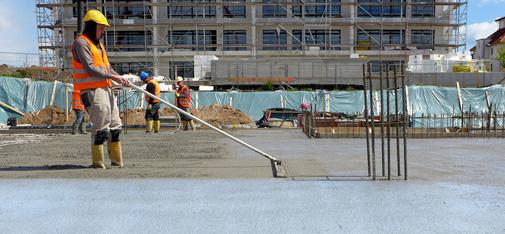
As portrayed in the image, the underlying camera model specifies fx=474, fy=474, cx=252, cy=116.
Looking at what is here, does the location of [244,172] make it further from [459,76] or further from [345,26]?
[345,26]

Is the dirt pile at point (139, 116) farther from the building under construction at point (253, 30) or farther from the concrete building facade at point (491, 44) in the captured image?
the concrete building facade at point (491, 44)

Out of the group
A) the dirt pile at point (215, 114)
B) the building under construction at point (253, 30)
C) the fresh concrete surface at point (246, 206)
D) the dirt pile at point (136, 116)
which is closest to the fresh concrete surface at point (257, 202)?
the fresh concrete surface at point (246, 206)

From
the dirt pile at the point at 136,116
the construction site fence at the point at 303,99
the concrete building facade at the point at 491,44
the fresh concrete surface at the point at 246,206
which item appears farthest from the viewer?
the concrete building facade at the point at 491,44

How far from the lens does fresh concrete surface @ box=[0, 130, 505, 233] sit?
3.66m

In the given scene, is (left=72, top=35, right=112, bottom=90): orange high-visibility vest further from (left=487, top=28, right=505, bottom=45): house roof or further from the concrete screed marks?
(left=487, top=28, right=505, bottom=45): house roof

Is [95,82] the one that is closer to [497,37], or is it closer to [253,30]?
[253,30]

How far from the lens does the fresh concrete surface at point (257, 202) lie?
366cm

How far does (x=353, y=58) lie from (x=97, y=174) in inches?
1537

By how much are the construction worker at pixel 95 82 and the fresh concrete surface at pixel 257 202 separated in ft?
1.69

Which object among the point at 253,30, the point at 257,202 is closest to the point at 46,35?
the point at 253,30

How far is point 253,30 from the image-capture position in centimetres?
4975

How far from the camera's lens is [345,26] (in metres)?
50.1

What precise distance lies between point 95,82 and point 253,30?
1750 inches

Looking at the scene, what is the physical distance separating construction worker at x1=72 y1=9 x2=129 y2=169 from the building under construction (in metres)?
42.0
